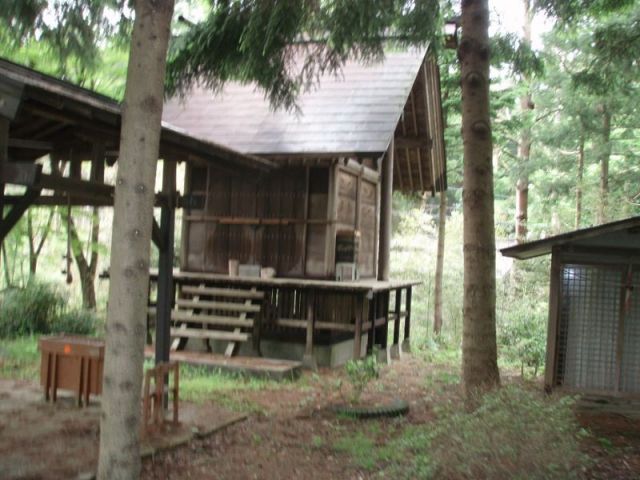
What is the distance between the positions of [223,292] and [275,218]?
1.73 meters

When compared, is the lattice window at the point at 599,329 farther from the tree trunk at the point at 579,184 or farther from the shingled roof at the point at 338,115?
the tree trunk at the point at 579,184

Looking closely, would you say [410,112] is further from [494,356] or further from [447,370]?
[494,356]

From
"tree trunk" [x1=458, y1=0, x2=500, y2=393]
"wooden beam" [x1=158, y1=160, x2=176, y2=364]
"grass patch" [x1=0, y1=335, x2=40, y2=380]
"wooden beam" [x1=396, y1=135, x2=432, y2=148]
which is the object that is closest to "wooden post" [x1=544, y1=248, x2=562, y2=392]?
"tree trunk" [x1=458, y1=0, x2=500, y2=393]

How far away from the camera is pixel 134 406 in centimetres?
456

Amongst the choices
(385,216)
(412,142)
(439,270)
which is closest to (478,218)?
(385,216)

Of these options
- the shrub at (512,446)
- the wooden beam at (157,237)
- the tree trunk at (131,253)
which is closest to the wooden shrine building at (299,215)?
the wooden beam at (157,237)

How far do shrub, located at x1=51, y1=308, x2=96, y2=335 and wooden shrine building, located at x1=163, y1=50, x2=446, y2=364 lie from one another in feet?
10.7

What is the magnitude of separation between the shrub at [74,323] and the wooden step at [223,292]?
11.9 ft

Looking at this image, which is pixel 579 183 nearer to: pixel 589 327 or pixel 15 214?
pixel 589 327

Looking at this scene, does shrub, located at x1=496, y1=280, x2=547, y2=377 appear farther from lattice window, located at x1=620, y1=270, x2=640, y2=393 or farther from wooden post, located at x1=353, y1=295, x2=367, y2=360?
wooden post, located at x1=353, y1=295, x2=367, y2=360

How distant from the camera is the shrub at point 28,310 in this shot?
13.8 meters

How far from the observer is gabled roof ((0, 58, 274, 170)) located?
461 cm

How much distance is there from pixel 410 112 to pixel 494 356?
820cm

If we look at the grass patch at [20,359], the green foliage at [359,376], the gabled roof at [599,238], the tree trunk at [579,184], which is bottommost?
the grass patch at [20,359]
